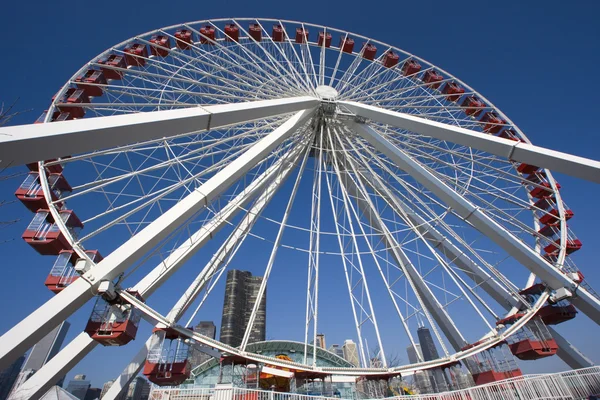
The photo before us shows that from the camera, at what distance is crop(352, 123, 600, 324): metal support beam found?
1403 centimetres

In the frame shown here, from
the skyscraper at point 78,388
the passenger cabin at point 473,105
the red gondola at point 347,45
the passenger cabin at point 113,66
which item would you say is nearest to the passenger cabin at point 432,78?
the passenger cabin at point 473,105

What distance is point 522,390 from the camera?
32.5 feet

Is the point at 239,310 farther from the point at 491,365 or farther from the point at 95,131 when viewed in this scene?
the point at 95,131

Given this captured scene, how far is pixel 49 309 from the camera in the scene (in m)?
8.64

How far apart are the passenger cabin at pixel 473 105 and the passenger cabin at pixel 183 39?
17714mm

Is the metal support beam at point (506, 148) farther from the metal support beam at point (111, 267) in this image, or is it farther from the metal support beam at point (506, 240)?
the metal support beam at point (111, 267)

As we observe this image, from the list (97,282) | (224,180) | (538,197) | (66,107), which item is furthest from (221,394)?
(538,197)

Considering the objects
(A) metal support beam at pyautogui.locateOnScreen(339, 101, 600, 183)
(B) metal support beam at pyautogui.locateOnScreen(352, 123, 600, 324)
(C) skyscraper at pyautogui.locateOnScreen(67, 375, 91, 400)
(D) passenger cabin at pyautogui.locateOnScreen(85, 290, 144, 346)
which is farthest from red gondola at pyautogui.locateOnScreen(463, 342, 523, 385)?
(C) skyscraper at pyautogui.locateOnScreen(67, 375, 91, 400)

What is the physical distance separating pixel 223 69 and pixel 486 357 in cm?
1894

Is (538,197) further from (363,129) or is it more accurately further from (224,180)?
(224,180)

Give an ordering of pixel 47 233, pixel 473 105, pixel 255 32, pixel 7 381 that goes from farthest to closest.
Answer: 1. pixel 7 381
2. pixel 473 105
3. pixel 255 32
4. pixel 47 233

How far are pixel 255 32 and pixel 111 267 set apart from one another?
17.4 meters

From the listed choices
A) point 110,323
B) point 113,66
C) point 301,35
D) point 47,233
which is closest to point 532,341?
point 110,323

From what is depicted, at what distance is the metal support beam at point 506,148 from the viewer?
10000mm
